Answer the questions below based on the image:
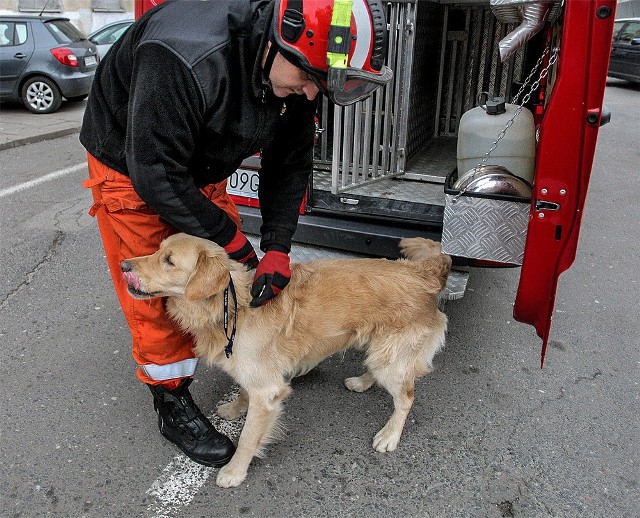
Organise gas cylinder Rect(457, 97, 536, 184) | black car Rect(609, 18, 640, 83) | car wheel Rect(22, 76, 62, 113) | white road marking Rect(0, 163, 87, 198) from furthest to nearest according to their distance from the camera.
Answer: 1. black car Rect(609, 18, 640, 83)
2. car wheel Rect(22, 76, 62, 113)
3. white road marking Rect(0, 163, 87, 198)
4. gas cylinder Rect(457, 97, 536, 184)

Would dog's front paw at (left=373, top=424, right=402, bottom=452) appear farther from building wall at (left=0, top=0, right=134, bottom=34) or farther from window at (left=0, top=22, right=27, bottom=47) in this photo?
building wall at (left=0, top=0, right=134, bottom=34)

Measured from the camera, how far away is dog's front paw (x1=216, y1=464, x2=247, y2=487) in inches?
103

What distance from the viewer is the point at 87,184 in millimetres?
2410

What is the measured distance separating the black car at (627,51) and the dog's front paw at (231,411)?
16.6 m

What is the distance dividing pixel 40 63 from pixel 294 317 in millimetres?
9496

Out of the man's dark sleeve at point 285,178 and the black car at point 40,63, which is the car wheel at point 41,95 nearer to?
the black car at point 40,63

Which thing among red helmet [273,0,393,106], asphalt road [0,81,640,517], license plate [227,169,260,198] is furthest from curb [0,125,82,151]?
red helmet [273,0,393,106]

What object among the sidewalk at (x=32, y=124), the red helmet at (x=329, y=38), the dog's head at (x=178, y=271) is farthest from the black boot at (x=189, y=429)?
the sidewalk at (x=32, y=124)

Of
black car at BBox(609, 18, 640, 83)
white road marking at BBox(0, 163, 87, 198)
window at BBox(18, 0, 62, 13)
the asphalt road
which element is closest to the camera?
Result: the asphalt road

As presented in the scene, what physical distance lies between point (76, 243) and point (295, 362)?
3.19m

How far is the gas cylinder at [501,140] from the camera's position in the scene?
129 inches

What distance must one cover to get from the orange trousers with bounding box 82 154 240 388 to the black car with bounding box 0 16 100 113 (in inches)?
342

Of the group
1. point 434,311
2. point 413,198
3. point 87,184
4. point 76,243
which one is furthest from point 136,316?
point 76,243

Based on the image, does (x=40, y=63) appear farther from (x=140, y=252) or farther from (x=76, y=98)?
(x=140, y=252)
